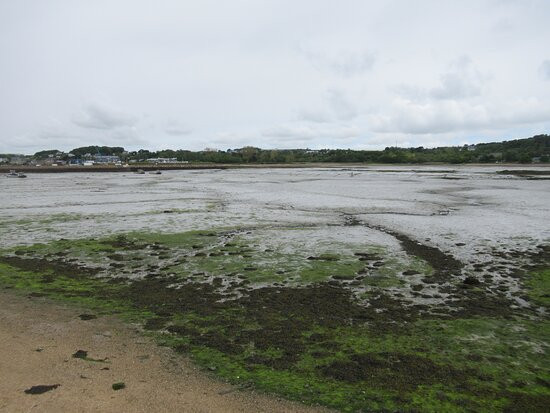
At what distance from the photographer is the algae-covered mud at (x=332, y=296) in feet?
23.3

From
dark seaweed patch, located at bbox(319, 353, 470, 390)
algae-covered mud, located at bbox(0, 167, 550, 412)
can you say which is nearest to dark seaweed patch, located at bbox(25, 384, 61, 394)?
algae-covered mud, located at bbox(0, 167, 550, 412)

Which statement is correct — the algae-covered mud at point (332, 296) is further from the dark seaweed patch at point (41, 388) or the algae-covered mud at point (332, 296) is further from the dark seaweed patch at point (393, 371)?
the dark seaweed patch at point (41, 388)

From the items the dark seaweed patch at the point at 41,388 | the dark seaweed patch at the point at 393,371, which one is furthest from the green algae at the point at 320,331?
the dark seaweed patch at the point at 41,388

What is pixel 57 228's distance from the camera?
22.6 m

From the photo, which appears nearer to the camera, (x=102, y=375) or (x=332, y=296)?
(x=102, y=375)

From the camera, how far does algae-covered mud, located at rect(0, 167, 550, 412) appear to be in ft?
23.3

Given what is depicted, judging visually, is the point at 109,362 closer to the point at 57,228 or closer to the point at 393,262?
the point at 393,262

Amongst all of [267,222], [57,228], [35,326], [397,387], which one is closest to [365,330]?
[397,387]

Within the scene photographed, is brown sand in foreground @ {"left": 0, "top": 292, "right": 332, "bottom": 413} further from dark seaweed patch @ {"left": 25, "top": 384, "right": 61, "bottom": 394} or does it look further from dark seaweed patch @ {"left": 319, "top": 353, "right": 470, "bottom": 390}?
dark seaweed patch @ {"left": 319, "top": 353, "right": 470, "bottom": 390}

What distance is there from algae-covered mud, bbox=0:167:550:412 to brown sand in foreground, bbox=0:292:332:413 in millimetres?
464

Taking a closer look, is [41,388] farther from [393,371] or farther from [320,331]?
[393,371]

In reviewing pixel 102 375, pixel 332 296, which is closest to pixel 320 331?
pixel 332 296

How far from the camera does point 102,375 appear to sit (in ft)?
23.4

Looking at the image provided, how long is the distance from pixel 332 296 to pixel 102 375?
6.24m
